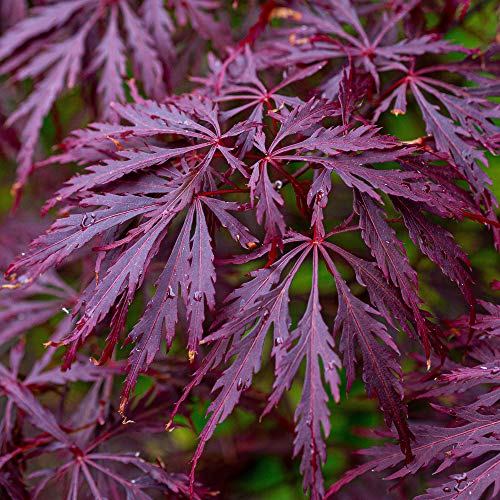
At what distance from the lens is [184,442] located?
1.73 m

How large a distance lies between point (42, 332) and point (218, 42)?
3.10 feet

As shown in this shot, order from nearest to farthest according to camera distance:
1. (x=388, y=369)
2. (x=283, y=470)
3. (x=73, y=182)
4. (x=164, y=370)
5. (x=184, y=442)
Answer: (x=388, y=369) → (x=73, y=182) → (x=164, y=370) → (x=283, y=470) → (x=184, y=442)

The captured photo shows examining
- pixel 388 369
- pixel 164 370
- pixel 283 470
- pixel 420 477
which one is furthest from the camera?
pixel 283 470

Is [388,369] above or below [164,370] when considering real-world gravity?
above

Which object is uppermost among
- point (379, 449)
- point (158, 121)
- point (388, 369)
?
point (158, 121)

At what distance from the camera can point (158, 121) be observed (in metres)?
0.80

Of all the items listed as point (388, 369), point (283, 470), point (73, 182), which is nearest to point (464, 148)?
point (388, 369)

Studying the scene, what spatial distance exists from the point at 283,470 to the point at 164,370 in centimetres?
69

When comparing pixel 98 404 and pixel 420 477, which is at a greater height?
pixel 98 404

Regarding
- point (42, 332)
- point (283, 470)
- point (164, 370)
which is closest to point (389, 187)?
point (164, 370)

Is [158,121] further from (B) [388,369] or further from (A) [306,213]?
(B) [388,369]

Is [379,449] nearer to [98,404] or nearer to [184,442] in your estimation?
[98,404]

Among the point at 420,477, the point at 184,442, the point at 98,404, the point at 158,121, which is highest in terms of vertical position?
the point at 158,121

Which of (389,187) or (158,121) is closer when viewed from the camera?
(389,187)
